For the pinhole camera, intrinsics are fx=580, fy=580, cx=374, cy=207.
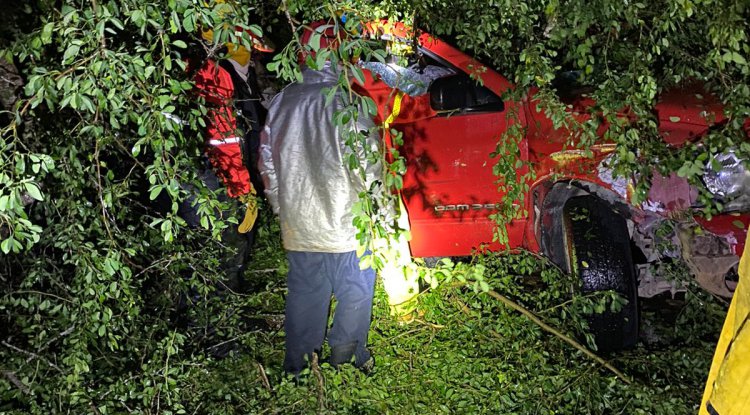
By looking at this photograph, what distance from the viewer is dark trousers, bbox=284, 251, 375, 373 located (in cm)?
323

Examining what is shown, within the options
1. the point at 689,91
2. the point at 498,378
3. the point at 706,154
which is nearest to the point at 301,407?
the point at 498,378

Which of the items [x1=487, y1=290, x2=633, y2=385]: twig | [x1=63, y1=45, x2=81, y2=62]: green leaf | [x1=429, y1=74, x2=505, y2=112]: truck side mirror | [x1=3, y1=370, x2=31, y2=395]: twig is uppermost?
[x1=63, y1=45, x2=81, y2=62]: green leaf

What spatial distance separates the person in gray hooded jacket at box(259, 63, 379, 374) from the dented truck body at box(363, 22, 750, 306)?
0.52 meters

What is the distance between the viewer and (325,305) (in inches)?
131

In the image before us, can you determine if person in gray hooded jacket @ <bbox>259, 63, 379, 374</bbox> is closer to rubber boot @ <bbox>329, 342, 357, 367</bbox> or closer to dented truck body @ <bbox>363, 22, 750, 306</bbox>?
rubber boot @ <bbox>329, 342, 357, 367</bbox>

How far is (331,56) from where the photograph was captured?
1.62 m

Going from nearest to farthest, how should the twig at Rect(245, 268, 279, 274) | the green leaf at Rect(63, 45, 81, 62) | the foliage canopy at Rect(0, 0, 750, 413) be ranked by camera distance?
1. the green leaf at Rect(63, 45, 81, 62)
2. the foliage canopy at Rect(0, 0, 750, 413)
3. the twig at Rect(245, 268, 279, 274)

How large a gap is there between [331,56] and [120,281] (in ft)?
4.97

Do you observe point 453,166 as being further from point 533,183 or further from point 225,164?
point 225,164

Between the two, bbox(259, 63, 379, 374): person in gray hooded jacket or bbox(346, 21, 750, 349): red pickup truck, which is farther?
bbox(346, 21, 750, 349): red pickup truck

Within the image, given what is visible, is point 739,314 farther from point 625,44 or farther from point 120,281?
point 120,281

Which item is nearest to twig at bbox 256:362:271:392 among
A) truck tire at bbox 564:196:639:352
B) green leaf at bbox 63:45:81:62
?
truck tire at bbox 564:196:639:352

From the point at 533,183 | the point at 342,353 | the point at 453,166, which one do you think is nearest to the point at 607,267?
the point at 533,183

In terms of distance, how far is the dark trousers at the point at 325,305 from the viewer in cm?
323
